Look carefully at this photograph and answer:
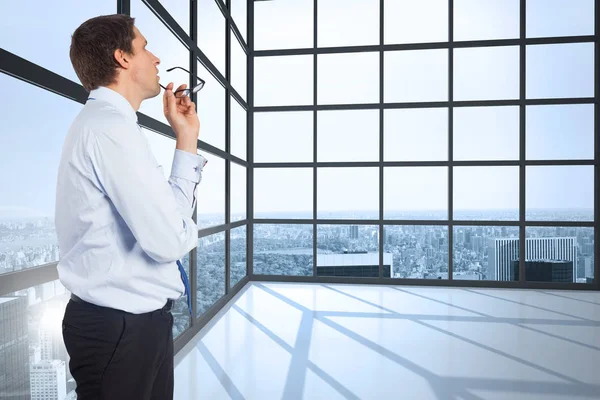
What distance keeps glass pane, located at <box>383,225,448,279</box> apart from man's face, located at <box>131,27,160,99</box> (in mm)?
4203

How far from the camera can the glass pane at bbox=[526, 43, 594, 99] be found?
4.51 m

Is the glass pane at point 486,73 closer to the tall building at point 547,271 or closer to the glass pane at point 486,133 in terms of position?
the glass pane at point 486,133

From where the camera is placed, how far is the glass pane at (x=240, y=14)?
418cm

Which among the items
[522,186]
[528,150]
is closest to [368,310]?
[522,186]

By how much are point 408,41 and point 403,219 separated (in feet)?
7.18

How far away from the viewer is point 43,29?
4.61 feet

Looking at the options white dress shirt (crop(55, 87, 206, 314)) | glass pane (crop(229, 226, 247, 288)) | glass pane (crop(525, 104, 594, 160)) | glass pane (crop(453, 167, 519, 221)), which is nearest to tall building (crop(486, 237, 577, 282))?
glass pane (crop(453, 167, 519, 221))

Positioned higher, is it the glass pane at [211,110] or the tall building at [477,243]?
the glass pane at [211,110]

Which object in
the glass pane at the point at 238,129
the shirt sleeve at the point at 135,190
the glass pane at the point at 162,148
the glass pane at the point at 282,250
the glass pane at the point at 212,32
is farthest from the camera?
the glass pane at the point at 282,250

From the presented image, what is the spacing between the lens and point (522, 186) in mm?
4551

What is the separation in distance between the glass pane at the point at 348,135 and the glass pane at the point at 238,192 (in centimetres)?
100

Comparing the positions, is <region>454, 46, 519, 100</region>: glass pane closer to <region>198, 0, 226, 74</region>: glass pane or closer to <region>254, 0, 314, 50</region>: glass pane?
<region>254, 0, 314, 50</region>: glass pane

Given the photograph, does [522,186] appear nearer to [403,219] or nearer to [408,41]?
[403,219]

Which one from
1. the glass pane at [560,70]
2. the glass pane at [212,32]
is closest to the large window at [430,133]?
the glass pane at [560,70]
